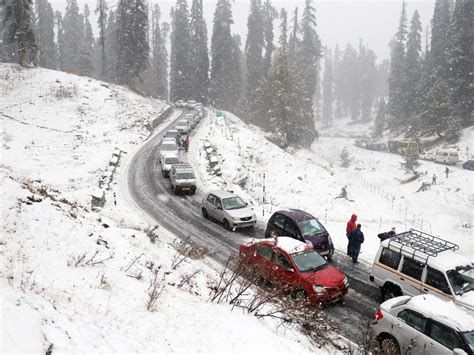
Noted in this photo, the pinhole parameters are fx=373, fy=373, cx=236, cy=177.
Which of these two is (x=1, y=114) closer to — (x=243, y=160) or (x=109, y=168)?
(x=109, y=168)

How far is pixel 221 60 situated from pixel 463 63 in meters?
36.7

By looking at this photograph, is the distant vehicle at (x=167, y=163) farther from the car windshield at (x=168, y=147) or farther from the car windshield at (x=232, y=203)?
the car windshield at (x=232, y=203)

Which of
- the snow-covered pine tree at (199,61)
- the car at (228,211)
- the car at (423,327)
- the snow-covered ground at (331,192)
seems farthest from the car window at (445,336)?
the snow-covered pine tree at (199,61)

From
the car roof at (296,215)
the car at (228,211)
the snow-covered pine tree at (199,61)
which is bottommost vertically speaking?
the car at (228,211)

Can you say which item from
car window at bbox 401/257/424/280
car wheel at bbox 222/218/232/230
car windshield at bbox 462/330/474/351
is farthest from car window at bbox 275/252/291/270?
car wheel at bbox 222/218/232/230

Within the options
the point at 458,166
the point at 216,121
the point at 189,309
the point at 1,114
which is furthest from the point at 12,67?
the point at 458,166

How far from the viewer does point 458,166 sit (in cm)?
4184

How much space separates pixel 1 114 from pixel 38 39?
50.3 metres

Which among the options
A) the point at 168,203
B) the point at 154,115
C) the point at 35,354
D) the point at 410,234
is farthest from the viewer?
the point at 154,115

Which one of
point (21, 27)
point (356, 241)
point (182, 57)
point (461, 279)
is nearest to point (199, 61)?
point (182, 57)

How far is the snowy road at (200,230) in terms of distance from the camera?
11000mm

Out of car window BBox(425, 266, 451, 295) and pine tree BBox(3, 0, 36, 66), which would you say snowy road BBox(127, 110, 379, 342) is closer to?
car window BBox(425, 266, 451, 295)

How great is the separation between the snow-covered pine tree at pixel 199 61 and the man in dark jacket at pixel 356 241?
187 ft

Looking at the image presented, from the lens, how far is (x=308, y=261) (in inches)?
466
